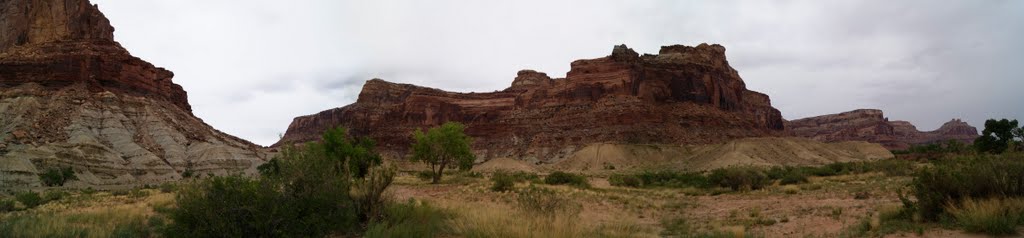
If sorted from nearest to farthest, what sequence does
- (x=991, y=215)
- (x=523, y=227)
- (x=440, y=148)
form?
(x=523, y=227)
(x=991, y=215)
(x=440, y=148)

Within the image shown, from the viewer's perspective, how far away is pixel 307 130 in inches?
6693

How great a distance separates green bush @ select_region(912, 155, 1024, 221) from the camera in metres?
9.56

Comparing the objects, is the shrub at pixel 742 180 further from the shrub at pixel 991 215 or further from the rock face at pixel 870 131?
the rock face at pixel 870 131

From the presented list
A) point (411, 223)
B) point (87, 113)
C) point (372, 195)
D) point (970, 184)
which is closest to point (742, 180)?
point (970, 184)

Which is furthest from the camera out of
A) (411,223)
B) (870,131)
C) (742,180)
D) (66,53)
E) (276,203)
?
(870,131)

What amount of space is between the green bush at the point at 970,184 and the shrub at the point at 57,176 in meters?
54.4

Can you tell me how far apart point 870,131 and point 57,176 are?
19016cm

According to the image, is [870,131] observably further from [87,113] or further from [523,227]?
[523,227]

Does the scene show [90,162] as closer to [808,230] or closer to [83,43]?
[83,43]

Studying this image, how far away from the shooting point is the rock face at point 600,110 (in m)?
92.8

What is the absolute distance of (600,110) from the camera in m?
98.1

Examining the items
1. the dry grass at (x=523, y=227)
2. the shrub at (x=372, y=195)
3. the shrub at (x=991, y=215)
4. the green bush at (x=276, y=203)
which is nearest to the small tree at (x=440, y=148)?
the shrub at (x=372, y=195)

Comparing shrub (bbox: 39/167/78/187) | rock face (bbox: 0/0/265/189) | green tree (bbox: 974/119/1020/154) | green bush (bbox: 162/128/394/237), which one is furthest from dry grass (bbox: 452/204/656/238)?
green tree (bbox: 974/119/1020/154)

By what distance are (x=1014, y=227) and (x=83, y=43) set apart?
94636 millimetres
